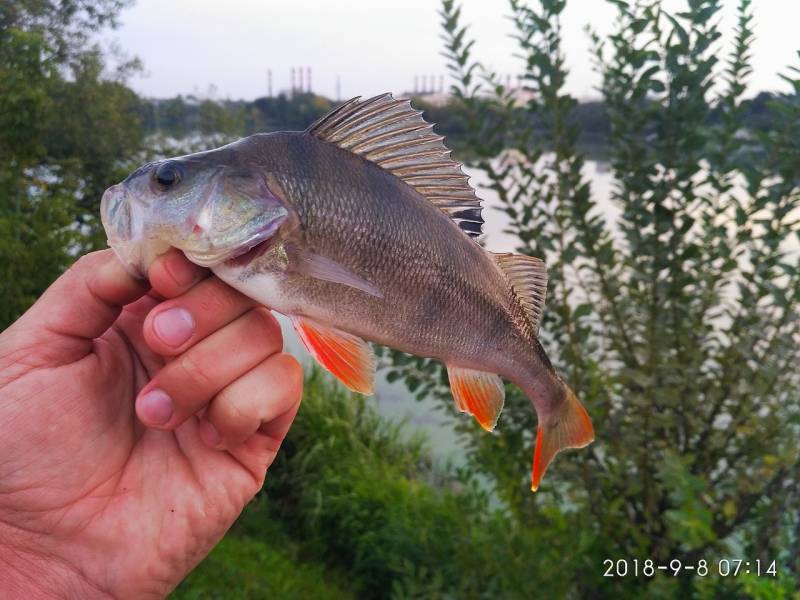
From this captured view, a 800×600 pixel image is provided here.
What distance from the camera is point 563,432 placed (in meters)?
1.95

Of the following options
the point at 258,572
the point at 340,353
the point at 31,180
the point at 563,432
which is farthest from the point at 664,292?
the point at 31,180

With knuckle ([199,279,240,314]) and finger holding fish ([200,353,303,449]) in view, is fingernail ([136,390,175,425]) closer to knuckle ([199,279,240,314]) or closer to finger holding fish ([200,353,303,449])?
finger holding fish ([200,353,303,449])

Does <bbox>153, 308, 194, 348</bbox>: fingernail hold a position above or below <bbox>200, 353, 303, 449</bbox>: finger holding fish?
above

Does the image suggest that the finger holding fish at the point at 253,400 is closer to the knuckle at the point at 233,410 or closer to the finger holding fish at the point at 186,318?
the knuckle at the point at 233,410

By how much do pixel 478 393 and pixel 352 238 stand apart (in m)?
0.59

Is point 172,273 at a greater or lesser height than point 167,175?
lesser

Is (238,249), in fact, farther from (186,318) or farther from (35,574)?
(35,574)

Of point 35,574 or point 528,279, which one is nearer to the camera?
point 35,574

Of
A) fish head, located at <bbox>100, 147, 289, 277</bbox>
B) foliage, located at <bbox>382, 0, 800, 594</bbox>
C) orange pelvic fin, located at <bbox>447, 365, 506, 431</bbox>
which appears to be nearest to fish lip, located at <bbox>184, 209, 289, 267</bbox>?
fish head, located at <bbox>100, 147, 289, 277</bbox>

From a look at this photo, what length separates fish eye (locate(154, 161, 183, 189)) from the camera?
5.03 ft

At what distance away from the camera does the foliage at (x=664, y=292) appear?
116 inches

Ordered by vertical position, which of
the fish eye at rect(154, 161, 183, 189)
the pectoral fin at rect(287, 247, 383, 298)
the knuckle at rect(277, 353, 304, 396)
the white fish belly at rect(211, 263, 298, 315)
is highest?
the fish eye at rect(154, 161, 183, 189)

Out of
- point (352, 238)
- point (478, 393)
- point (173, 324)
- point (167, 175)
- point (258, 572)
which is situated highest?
point (167, 175)

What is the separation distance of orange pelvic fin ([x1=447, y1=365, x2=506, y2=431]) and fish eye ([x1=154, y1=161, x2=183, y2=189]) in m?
0.87
